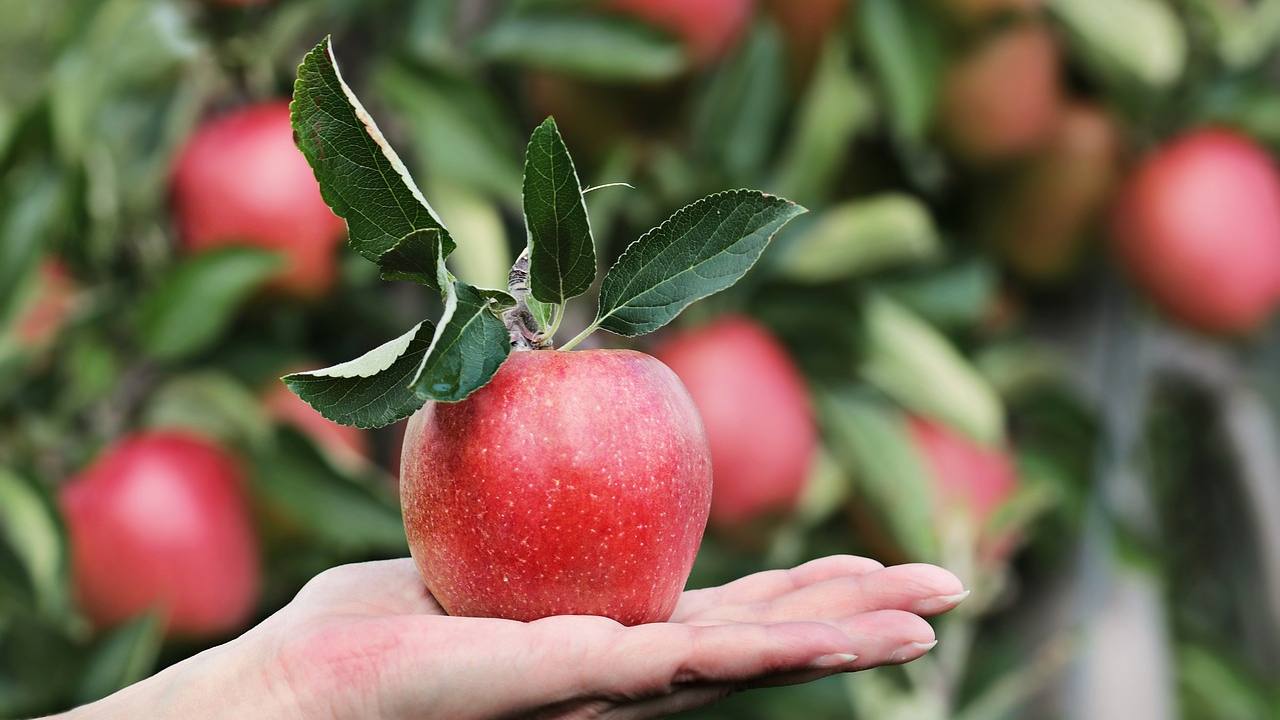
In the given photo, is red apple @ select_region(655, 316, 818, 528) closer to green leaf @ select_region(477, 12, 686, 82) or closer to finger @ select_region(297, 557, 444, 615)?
green leaf @ select_region(477, 12, 686, 82)

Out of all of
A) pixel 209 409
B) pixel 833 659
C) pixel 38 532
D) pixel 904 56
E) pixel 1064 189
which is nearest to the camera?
pixel 833 659

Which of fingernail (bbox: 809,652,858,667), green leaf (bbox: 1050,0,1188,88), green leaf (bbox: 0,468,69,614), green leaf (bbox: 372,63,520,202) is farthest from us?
green leaf (bbox: 1050,0,1188,88)

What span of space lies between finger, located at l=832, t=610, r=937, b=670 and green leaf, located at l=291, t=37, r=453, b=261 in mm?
143

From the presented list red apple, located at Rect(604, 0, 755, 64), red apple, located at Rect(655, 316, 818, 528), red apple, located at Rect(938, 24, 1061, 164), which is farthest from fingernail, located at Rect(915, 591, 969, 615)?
red apple, located at Rect(938, 24, 1061, 164)

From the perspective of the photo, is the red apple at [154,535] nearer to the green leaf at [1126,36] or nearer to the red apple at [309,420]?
the red apple at [309,420]

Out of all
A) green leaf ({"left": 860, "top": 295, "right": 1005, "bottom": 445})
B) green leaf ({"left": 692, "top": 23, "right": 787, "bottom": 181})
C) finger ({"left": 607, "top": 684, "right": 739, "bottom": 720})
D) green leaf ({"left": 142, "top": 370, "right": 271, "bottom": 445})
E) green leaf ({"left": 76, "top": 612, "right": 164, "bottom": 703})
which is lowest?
green leaf ({"left": 76, "top": 612, "right": 164, "bottom": 703})

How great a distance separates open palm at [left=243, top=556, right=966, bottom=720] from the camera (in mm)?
333

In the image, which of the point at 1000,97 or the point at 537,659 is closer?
the point at 537,659

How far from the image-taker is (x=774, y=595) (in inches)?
A: 16.2

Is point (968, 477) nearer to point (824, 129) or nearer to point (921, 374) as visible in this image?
point (921, 374)

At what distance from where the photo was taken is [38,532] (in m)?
0.65

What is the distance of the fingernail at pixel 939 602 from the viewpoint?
0.36 m

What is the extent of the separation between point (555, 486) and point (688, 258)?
0.23 feet

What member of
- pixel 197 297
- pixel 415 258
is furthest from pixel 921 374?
pixel 415 258
